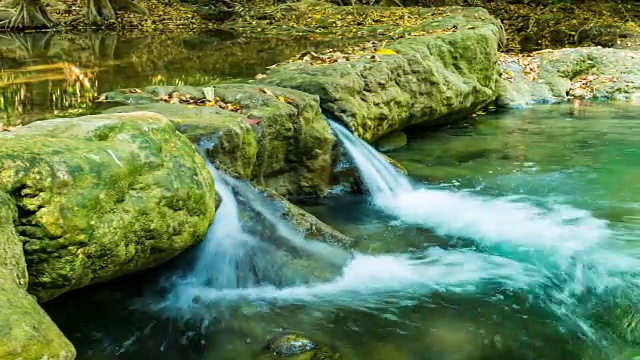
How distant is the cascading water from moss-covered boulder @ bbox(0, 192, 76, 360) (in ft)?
9.69

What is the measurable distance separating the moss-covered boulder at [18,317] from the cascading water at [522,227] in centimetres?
295

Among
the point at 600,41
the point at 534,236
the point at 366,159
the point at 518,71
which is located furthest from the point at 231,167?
the point at 600,41

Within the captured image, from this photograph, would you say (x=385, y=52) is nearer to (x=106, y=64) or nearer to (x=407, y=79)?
(x=407, y=79)

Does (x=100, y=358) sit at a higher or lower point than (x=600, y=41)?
lower

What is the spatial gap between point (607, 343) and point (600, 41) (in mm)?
14906

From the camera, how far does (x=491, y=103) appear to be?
10.5 m

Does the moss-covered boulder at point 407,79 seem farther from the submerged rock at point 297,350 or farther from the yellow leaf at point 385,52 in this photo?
the submerged rock at point 297,350

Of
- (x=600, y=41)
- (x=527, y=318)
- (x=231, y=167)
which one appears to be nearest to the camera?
(x=527, y=318)

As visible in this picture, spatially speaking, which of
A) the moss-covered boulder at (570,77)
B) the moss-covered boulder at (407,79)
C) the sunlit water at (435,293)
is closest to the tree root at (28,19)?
the moss-covered boulder at (407,79)

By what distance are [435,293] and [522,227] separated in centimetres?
149

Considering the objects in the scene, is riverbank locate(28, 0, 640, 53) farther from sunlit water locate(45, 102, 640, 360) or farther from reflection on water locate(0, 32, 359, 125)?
sunlit water locate(45, 102, 640, 360)

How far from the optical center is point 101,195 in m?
3.00

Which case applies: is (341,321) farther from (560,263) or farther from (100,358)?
(560,263)

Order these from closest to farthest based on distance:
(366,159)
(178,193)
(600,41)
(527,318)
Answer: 1. (178,193)
2. (527,318)
3. (366,159)
4. (600,41)
